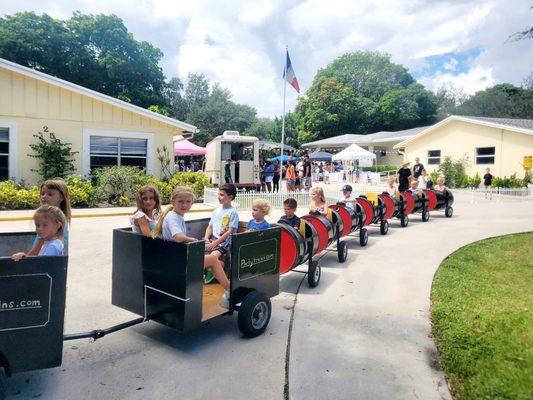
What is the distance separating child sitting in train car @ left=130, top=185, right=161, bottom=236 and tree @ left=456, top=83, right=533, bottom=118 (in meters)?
61.6

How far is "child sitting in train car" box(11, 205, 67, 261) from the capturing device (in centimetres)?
342

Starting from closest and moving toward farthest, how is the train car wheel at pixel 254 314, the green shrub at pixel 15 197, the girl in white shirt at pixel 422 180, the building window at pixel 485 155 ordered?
the train car wheel at pixel 254 314 < the green shrub at pixel 15 197 < the girl in white shirt at pixel 422 180 < the building window at pixel 485 155

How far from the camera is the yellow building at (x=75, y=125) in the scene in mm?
14359

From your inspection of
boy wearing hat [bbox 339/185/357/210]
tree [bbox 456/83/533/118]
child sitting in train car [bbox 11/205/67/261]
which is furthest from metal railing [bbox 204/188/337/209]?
tree [bbox 456/83/533/118]

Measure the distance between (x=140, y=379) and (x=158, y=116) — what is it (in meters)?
14.4

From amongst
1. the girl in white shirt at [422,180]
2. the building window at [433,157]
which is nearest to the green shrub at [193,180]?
the girl in white shirt at [422,180]

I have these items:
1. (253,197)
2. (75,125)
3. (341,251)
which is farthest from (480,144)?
(75,125)

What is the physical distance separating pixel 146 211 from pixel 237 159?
16.7 meters

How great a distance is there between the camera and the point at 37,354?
9.79ft

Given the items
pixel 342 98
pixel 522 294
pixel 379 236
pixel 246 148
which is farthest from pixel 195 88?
pixel 522 294

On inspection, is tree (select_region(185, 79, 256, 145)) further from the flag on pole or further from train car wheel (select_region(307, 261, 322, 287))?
train car wheel (select_region(307, 261, 322, 287))

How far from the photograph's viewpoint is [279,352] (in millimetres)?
4031

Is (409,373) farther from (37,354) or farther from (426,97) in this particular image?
(426,97)

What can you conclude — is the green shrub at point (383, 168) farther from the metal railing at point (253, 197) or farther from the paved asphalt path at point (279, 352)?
the paved asphalt path at point (279, 352)
